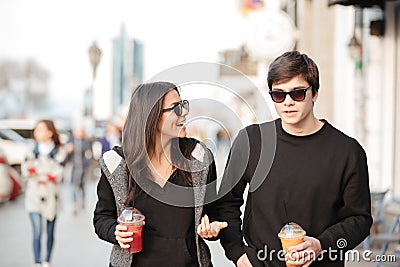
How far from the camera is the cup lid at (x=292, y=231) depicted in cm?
291

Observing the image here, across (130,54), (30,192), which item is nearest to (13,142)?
(30,192)

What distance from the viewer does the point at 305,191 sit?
3078 millimetres

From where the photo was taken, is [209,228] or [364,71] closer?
[209,228]

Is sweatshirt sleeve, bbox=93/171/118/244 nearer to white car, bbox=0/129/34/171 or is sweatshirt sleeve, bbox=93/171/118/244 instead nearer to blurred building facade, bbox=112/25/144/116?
white car, bbox=0/129/34/171

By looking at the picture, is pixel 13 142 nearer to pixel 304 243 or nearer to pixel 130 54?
pixel 304 243

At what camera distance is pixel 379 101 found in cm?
1203

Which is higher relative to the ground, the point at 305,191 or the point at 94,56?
the point at 94,56

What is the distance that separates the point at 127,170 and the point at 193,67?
61 cm

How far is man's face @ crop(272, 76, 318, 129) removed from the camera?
3.08 meters

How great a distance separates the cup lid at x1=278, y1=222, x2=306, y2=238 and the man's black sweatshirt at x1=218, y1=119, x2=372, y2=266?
5.1 inches

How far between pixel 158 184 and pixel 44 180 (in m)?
5.49

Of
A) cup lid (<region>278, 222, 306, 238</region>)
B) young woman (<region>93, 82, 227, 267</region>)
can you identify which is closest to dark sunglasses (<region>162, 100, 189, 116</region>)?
young woman (<region>93, 82, 227, 267</region>)

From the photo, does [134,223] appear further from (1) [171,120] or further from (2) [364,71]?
(2) [364,71]

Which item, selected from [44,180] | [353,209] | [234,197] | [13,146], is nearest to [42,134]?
[44,180]
